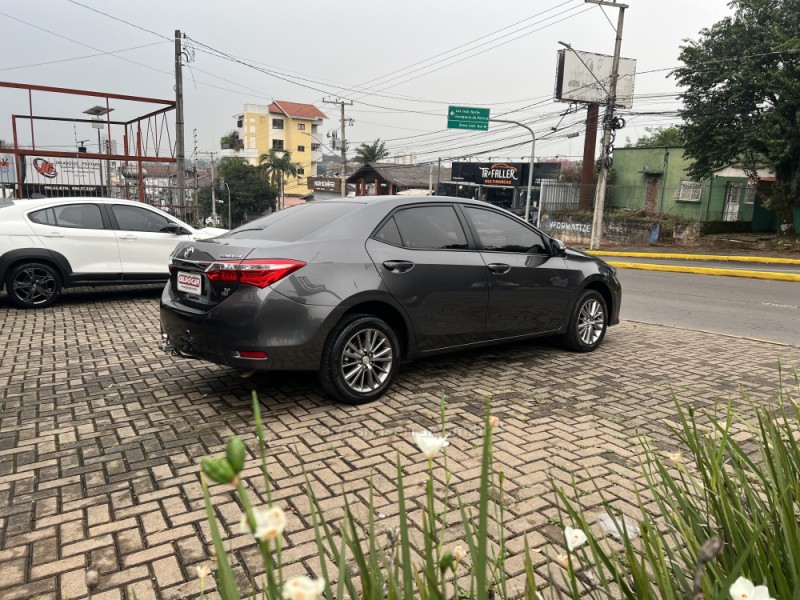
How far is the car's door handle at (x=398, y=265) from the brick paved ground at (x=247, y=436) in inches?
40.0

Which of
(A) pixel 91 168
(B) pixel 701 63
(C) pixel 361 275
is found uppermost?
(B) pixel 701 63

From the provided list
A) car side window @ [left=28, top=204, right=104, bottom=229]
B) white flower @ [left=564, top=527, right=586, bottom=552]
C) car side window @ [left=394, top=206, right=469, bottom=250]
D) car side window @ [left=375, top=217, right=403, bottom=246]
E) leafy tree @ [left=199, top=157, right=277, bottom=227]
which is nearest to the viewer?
white flower @ [left=564, top=527, right=586, bottom=552]

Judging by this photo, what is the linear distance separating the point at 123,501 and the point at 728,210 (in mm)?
32990

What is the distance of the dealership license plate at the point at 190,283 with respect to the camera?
Result: 15.3ft

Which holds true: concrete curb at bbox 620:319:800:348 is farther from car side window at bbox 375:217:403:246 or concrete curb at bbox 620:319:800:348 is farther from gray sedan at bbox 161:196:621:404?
car side window at bbox 375:217:403:246

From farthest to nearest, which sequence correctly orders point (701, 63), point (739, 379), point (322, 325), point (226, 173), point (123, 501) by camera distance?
point (226, 173) → point (701, 63) → point (739, 379) → point (322, 325) → point (123, 501)

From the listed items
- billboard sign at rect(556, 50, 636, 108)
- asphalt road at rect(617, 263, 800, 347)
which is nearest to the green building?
billboard sign at rect(556, 50, 636, 108)

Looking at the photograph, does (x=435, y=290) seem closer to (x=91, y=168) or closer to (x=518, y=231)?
(x=518, y=231)

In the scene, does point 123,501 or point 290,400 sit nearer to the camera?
point 123,501

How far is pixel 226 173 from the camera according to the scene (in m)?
70.5

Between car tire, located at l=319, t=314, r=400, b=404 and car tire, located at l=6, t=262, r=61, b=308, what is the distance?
5895 millimetres

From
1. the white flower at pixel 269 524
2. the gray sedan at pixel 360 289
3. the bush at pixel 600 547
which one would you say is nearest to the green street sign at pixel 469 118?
the gray sedan at pixel 360 289

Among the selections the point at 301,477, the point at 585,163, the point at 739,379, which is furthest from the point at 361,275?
the point at 585,163

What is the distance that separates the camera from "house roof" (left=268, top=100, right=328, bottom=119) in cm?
8981
